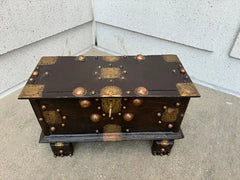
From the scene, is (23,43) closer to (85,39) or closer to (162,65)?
(85,39)

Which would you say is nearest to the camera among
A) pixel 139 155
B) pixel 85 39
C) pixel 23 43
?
pixel 139 155

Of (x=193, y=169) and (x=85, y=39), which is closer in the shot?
(x=193, y=169)

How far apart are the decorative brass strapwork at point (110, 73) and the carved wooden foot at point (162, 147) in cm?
41

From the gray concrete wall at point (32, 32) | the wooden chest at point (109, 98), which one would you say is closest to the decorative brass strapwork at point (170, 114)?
the wooden chest at point (109, 98)

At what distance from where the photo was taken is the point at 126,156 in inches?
39.3

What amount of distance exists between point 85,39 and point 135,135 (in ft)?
4.47

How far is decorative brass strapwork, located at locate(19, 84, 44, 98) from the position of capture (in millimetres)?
744

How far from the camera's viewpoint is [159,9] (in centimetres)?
142

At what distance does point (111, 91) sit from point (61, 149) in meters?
0.45

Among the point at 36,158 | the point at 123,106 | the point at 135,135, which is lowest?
the point at 36,158

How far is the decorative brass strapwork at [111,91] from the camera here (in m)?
0.75

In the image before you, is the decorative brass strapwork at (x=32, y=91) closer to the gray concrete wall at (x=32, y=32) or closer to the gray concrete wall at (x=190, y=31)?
the gray concrete wall at (x=32, y=32)

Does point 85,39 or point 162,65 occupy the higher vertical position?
point 162,65

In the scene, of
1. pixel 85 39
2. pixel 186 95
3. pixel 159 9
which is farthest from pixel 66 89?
pixel 85 39
